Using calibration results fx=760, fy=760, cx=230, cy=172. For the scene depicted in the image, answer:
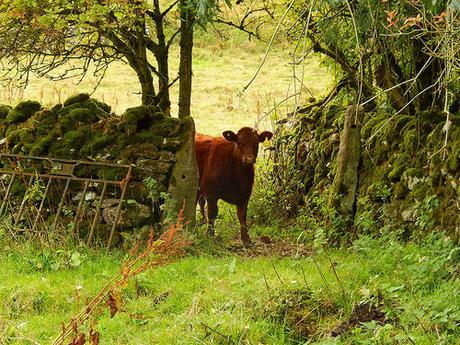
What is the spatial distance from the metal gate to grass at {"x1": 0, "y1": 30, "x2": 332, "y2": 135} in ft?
16.8

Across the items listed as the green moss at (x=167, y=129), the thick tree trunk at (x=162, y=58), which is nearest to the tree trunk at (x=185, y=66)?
the thick tree trunk at (x=162, y=58)

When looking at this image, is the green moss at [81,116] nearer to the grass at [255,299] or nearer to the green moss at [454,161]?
the grass at [255,299]

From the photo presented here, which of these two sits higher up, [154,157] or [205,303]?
[154,157]

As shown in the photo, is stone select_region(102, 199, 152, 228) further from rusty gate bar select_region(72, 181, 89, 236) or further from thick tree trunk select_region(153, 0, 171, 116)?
thick tree trunk select_region(153, 0, 171, 116)

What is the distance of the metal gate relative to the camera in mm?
8672

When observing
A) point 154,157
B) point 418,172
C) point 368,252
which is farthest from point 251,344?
point 154,157

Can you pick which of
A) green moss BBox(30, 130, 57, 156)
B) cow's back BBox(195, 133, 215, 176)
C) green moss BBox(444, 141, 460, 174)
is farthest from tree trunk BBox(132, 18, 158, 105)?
green moss BBox(444, 141, 460, 174)

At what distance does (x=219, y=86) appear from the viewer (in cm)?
2505

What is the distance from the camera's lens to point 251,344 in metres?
5.38

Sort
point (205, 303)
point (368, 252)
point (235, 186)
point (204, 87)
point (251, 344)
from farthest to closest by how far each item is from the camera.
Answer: point (204, 87), point (235, 186), point (368, 252), point (205, 303), point (251, 344)

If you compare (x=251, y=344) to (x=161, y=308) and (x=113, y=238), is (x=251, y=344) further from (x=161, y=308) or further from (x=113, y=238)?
(x=113, y=238)

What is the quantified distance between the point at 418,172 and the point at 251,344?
10.8 feet

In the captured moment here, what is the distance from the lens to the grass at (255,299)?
5375 millimetres

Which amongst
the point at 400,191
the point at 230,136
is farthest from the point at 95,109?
the point at 400,191
